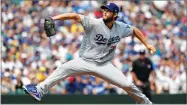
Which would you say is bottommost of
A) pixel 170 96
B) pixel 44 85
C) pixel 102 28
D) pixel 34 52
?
pixel 170 96

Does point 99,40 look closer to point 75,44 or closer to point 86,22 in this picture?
point 86,22

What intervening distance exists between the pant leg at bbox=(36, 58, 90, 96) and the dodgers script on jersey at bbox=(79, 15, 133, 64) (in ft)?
0.62

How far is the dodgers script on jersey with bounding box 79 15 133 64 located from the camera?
10.0 meters

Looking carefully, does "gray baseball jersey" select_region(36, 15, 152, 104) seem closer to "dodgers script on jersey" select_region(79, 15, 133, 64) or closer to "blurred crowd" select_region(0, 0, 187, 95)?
"dodgers script on jersey" select_region(79, 15, 133, 64)

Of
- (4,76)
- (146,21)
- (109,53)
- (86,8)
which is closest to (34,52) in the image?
(4,76)

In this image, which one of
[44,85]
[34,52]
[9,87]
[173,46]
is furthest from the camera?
[173,46]

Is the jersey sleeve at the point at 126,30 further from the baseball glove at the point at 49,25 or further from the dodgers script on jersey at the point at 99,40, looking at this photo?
the baseball glove at the point at 49,25

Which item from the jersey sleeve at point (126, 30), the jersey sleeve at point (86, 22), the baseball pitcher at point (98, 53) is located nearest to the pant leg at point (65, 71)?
the baseball pitcher at point (98, 53)

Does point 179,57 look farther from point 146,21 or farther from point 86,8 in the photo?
point 86,8

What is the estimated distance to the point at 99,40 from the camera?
10.1 meters

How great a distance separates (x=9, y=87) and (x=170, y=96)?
4168 millimetres

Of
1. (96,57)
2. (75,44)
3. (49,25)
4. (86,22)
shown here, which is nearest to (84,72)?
(96,57)

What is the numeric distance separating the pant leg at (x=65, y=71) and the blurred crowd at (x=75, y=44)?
5580 mm

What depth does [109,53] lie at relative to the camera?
10.3 meters
